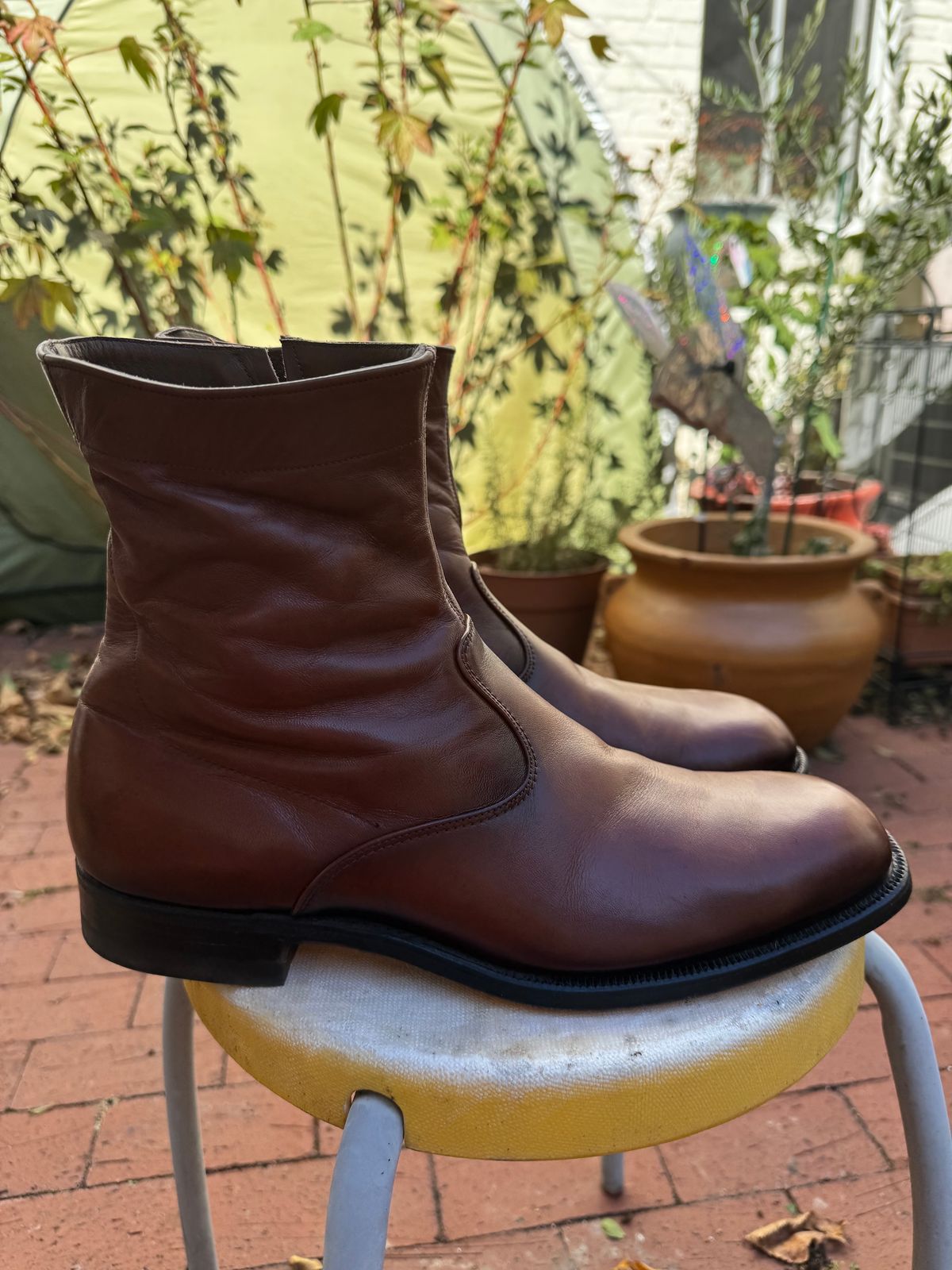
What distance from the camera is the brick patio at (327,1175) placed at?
112 cm

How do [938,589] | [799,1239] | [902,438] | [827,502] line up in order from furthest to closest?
[902,438] → [827,502] → [938,589] → [799,1239]

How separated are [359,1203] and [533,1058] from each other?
124mm

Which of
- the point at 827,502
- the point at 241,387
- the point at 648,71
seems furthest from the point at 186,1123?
the point at 648,71

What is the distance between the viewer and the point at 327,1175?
1.23m

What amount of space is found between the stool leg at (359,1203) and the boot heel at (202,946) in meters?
0.14

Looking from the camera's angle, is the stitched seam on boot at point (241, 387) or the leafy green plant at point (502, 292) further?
the leafy green plant at point (502, 292)

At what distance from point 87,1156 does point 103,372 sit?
1.17 metres

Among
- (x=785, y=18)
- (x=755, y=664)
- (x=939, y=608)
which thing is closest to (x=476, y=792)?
(x=755, y=664)

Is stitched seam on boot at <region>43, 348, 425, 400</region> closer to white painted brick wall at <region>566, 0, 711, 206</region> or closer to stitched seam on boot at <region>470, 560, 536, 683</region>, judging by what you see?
stitched seam on boot at <region>470, 560, 536, 683</region>

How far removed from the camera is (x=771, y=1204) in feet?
3.84

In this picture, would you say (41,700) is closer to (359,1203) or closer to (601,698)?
(601,698)

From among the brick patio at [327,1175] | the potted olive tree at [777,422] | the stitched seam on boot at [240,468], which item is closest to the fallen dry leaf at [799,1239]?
the brick patio at [327,1175]

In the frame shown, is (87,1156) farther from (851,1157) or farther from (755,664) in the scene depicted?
(755,664)

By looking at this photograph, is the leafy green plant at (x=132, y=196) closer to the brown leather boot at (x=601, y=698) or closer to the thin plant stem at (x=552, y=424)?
the thin plant stem at (x=552, y=424)
